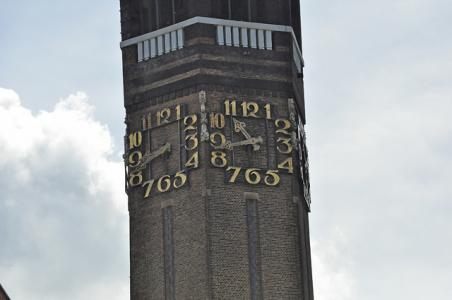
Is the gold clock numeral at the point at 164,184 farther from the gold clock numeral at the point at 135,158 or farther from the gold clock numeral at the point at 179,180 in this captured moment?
the gold clock numeral at the point at 135,158

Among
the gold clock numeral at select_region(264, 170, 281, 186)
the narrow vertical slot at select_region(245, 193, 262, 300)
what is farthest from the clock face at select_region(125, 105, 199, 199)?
the gold clock numeral at select_region(264, 170, 281, 186)

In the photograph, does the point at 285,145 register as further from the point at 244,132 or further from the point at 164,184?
the point at 164,184

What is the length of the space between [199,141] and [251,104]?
4.07 meters

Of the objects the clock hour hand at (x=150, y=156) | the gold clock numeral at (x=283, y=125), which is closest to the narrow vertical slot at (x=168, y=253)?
the clock hour hand at (x=150, y=156)

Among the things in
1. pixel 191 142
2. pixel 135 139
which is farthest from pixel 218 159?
pixel 135 139

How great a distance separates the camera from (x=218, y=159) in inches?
4114

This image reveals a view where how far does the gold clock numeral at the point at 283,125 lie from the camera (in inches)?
4193

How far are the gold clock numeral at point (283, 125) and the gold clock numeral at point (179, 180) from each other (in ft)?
20.5

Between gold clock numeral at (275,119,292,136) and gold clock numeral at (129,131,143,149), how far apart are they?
8043 mm

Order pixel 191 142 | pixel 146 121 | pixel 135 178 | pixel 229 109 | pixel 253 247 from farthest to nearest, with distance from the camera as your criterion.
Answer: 1. pixel 146 121
2. pixel 135 178
3. pixel 229 109
4. pixel 191 142
5. pixel 253 247

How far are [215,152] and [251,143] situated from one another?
2229 millimetres

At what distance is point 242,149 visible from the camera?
105m

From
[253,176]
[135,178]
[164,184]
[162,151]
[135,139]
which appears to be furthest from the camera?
[135,139]

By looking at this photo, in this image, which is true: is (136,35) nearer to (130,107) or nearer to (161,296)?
(130,107)
